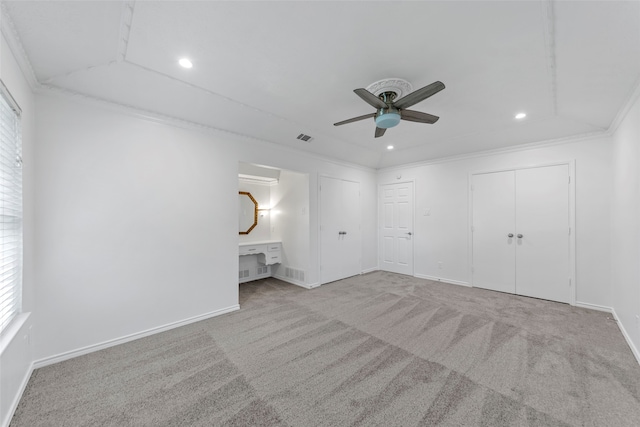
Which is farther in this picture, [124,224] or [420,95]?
[124,224]

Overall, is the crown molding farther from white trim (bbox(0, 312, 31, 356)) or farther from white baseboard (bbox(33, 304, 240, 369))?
white baseboard (bbox(33, 304, 240, 369))

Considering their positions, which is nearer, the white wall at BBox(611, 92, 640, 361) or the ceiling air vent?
the white wall at BBox(611, 92, 640, 361)

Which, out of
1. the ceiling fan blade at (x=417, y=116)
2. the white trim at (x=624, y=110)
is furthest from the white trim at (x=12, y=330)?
the white trim at (x=624, y=110)

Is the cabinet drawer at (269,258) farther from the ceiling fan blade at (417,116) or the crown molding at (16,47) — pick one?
the crown molding at (16,47)

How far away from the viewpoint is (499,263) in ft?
13.6

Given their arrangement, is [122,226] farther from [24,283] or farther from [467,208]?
[467,208]

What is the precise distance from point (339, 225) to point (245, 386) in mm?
3433

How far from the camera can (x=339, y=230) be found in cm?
499

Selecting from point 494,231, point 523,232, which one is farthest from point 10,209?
point 523,232

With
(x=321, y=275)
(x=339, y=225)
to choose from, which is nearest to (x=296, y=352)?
(x=321, y=275)

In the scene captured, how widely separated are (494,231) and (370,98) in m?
3.56

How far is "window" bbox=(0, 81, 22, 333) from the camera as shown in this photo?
163 cm

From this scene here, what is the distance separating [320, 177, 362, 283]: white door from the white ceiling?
190cm

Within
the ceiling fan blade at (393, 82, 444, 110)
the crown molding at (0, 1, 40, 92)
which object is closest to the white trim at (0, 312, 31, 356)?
the crown molding at (0, 1, 40, 92)
